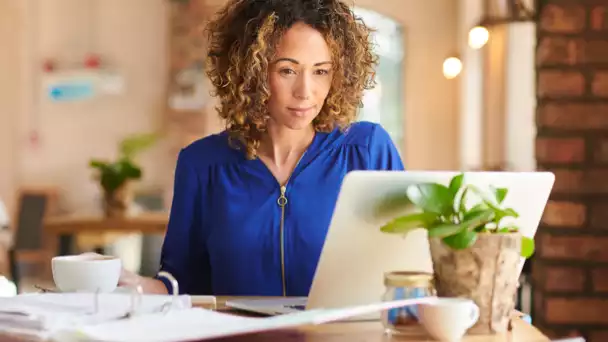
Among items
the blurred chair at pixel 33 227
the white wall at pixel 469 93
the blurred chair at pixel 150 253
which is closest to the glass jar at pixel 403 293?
the blurred chair at pixel 150 253

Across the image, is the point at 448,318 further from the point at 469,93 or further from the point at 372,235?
the point at 469,93

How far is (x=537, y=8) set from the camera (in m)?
2.83

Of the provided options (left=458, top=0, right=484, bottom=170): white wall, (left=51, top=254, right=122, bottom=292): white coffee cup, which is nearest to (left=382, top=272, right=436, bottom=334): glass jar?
(left=51, top=254, right=122, bottom=292): white coffee cup

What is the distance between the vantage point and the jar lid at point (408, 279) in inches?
54.9

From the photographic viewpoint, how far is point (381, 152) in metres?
2.19

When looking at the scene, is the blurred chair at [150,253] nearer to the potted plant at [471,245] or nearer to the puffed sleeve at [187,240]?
the puffed sleeve at [187,240]

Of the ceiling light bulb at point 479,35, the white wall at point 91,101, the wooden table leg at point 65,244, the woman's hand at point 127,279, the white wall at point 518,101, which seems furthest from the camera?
the white wall at point 91,101

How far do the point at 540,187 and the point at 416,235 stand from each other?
21cm

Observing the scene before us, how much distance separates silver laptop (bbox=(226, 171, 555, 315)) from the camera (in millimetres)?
1447

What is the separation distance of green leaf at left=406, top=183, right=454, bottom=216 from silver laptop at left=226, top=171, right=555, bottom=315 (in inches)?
1.1

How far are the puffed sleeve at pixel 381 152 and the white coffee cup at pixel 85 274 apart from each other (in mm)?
740

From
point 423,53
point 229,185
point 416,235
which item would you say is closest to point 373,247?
point 416,235

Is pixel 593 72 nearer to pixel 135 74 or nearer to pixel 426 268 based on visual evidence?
pixel 426 268

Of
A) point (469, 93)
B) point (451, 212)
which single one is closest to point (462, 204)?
point (451, 212)
